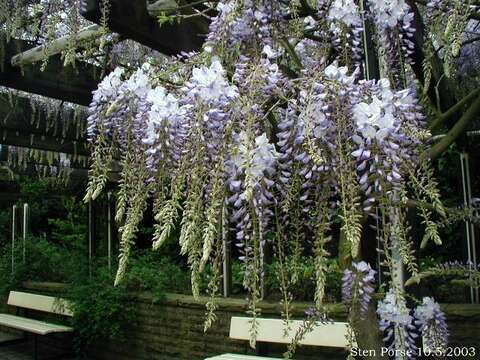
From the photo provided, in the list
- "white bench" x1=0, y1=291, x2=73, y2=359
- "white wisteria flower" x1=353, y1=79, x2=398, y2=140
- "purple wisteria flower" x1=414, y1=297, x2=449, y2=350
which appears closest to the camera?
"white wisteria flower" x1=353, y1=79, x2=398, y2=140

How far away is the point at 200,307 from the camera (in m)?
4.39

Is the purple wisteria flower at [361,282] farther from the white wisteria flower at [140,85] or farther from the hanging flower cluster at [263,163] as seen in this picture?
the white wisteria flower at [140,85]

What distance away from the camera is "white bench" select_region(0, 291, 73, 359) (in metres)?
5.08

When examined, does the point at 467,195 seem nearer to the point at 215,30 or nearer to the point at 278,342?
the point at 278,342

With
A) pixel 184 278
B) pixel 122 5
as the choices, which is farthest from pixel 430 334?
pixel 184 278

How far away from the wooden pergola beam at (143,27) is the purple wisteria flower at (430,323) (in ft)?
4.77

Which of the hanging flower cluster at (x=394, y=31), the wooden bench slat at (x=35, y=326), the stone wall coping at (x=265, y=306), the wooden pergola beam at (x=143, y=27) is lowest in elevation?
the wooden bench slat at (x=35, y=326)

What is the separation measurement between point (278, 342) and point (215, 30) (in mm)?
2719

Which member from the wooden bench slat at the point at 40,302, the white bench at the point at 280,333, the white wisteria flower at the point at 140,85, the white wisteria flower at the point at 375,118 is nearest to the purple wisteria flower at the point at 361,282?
the white wisteria flower at the point at 375,118

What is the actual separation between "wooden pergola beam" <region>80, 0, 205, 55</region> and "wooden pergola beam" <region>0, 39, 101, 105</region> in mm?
1165

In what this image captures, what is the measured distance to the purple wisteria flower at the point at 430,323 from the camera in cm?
192

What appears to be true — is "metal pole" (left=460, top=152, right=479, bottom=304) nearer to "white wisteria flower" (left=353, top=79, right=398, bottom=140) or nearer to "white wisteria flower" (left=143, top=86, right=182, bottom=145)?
"white wisteria flower" (left=353, top=79, right=398, bottom=140)

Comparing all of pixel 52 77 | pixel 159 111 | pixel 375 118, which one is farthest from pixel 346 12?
pixel 52 77

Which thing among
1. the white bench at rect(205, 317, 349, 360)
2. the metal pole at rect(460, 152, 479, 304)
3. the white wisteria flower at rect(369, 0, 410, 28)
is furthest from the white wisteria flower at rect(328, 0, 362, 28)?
the metal pole at rect(460, 152, 479, 304)
